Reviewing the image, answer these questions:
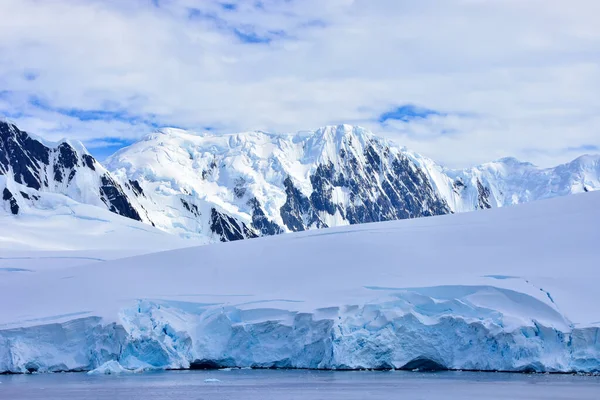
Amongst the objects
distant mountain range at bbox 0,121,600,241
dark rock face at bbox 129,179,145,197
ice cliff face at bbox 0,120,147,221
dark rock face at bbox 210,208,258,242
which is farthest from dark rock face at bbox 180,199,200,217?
ice cliff face at bbox 0,120,147,221

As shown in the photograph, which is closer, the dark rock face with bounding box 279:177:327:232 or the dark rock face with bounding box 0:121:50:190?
the dark rock face with bounding box 0:121:50:190

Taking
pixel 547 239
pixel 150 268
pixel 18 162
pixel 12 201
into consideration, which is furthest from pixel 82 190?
pixel 547 239

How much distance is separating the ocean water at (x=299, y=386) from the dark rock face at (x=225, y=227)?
10781cm

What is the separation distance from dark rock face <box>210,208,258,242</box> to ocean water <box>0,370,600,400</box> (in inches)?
4245

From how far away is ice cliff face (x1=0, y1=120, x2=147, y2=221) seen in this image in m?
126

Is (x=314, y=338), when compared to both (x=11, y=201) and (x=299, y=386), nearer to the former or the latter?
(x=299, y=386)

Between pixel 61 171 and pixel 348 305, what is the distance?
100621mm

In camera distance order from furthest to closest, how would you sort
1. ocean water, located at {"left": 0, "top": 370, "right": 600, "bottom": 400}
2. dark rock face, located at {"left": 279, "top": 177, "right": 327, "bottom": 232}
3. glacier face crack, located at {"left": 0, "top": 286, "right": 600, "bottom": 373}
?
dark rock face, located at {"left": 279, "top": 177, "right": 327, "bottom": 232}
glacier face crack, located at {"left": 0, "top": 286, "right": 600, "bottom": 373}
ocean water, located at {"left": 0, "top": 370, "right": 600, "bottom": 400}

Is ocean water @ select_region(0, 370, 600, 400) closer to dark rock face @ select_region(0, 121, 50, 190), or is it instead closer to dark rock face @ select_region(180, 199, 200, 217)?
dark rock face @ select_region(0, 121, 50, 190)

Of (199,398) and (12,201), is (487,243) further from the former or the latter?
(12,201)

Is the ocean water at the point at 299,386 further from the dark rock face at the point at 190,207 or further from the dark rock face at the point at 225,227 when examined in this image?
the dark rock face at the point at 190,207

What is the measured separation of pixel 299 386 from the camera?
2877 cm

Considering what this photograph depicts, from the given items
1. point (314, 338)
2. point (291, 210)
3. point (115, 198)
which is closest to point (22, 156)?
point (115, 198)

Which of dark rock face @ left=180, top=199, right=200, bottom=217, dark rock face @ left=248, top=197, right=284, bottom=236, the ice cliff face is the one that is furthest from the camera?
dark rock face @ left=248, top=197, right=284, bottom=236
